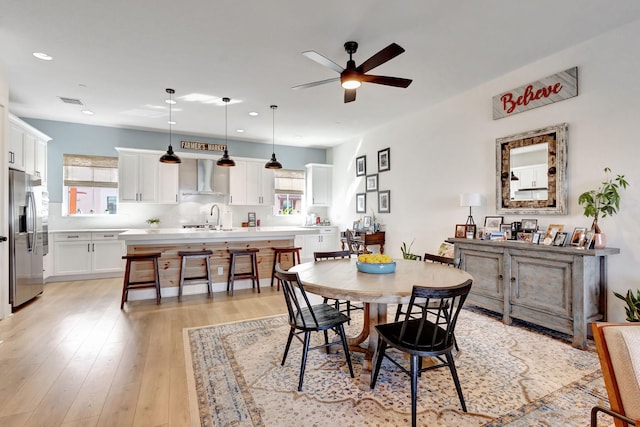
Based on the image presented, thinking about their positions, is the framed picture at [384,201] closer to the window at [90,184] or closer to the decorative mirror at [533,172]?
the decorative mirror at [533,172]

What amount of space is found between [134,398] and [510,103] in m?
4.77

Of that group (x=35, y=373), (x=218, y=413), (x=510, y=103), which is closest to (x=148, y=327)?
(x=35, y=373)

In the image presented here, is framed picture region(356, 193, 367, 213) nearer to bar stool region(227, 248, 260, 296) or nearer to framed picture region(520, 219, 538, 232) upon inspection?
bar stool region(227, 248, 260, 296)

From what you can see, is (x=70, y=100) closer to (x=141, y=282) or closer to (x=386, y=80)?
(x=141, y=282)

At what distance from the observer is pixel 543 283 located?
316cm

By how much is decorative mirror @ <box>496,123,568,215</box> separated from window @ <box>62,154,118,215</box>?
22.4ft

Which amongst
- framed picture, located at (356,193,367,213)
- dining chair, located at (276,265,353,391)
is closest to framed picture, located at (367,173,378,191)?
framed picture, located at (356,193,367,213)

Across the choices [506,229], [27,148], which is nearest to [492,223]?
[506,229]

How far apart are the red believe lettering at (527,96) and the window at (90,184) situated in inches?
269

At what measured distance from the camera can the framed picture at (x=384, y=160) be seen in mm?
6109

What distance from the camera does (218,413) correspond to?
1.96m

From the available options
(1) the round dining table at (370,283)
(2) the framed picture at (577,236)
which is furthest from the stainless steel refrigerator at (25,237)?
(2) the framed picture at (577,236)

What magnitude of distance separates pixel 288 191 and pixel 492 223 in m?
5.02

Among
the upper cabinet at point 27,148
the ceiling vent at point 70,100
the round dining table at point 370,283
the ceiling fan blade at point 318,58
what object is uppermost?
the ceiling vent at point 70,100
